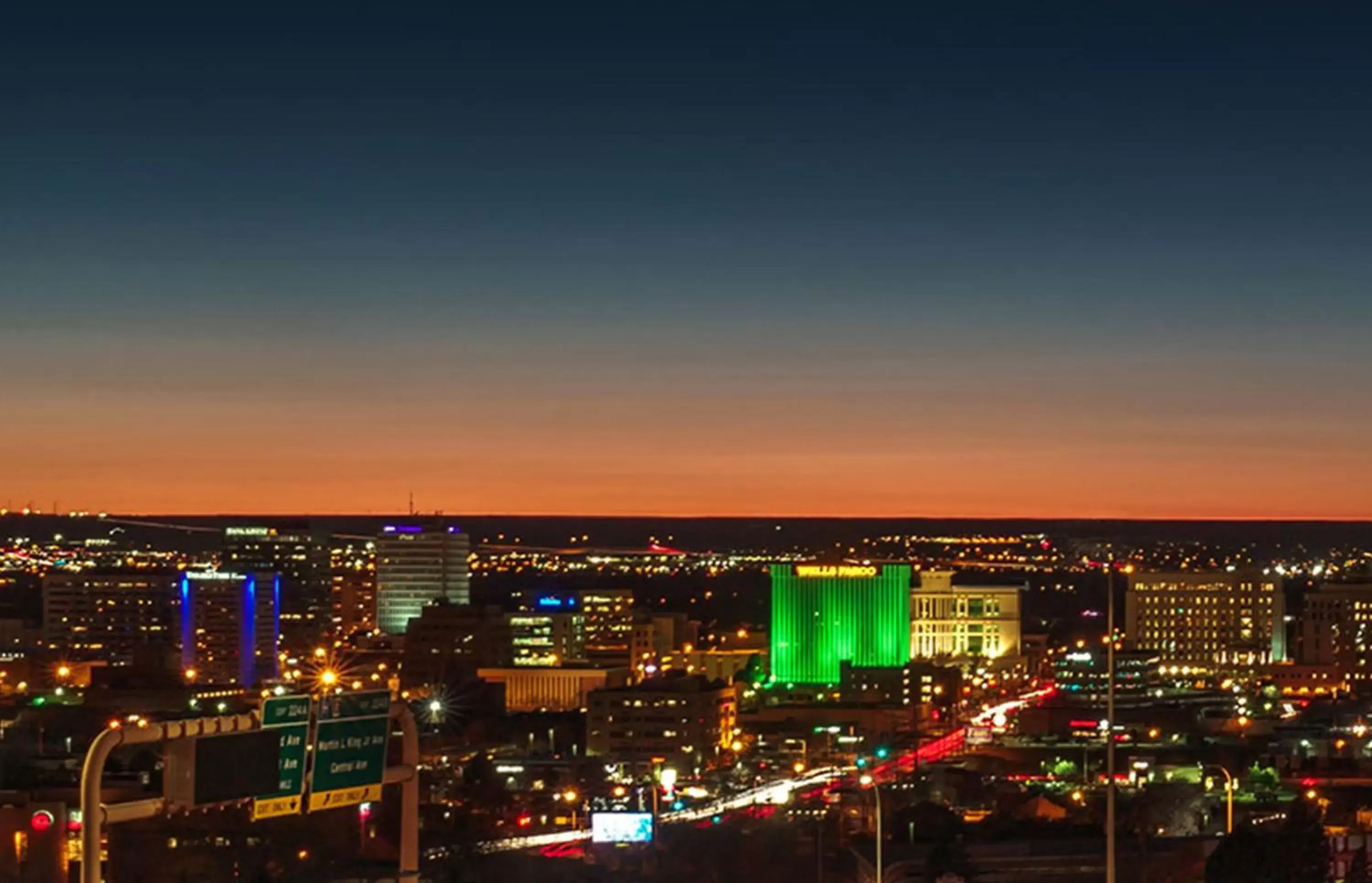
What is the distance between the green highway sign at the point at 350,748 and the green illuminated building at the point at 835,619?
78606mm

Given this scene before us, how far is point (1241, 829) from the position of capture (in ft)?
94.4

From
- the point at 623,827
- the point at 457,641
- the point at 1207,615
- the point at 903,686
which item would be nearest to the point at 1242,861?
the point at 623,827

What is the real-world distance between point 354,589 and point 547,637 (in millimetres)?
23551

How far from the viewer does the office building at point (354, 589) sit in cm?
11650

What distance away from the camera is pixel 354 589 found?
119375 millimetres

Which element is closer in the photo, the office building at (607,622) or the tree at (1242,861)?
the tree at (1242,861)

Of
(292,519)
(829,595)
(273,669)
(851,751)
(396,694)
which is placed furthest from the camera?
(292,519)

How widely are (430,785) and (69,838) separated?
75.5ft

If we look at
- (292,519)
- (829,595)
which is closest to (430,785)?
(829,595)

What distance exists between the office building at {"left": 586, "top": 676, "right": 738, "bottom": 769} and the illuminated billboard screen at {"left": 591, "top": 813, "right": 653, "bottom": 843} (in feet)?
92.2

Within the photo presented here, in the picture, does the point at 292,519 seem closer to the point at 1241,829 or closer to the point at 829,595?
the point at 829,595

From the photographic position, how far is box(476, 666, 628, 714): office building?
3361 inches

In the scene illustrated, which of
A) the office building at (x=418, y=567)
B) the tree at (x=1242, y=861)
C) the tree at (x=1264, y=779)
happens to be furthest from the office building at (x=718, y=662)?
the tree at (x=1242, y=861)

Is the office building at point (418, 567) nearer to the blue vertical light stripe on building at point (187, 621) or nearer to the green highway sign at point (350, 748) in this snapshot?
the blue vertical light stripe on building at point (187, 621)
